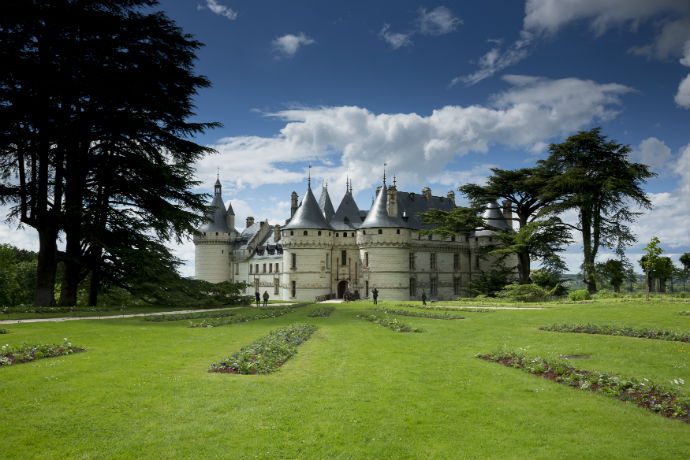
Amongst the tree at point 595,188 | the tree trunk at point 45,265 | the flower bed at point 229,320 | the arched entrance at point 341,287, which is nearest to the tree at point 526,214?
the tree at point 595,188

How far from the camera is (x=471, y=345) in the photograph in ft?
52.4

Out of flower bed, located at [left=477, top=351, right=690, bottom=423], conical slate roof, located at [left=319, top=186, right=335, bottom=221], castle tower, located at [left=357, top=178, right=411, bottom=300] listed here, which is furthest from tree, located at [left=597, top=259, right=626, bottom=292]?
flower bed, located at [left=477, top=351, right=690, bottom=423]

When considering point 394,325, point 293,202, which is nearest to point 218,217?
point 293,202

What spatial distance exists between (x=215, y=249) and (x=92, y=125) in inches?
1512

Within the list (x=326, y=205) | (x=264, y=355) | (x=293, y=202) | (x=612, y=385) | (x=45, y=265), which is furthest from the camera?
(x=293, y=202)

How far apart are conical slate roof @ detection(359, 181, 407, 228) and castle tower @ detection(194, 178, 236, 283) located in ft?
73.2

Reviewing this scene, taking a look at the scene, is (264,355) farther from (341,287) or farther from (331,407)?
(341,287)

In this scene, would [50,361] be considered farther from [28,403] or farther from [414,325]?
[414,325]

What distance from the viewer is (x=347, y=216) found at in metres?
56.7

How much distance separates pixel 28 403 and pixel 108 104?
929 inches

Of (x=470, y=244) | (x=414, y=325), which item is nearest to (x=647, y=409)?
(x=414, y=325)

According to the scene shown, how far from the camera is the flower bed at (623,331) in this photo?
16.2m

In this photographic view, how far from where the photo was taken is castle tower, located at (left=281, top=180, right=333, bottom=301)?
173 feet

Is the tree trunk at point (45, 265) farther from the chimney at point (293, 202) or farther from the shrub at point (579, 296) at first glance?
the chimney at point (293, 202)
